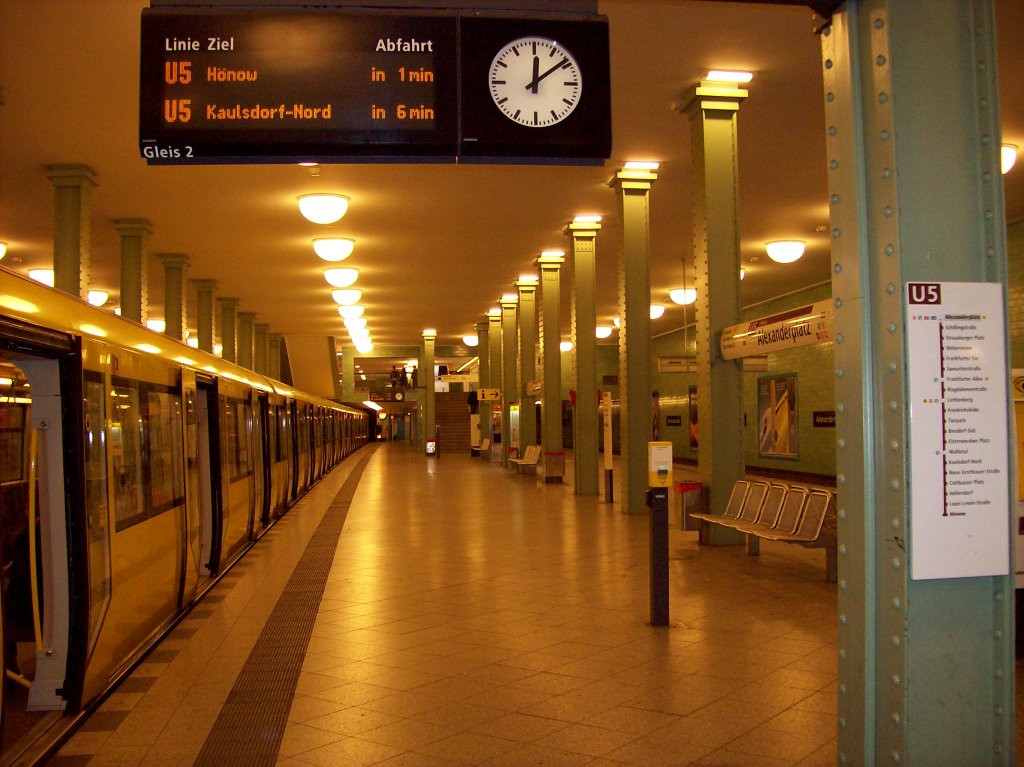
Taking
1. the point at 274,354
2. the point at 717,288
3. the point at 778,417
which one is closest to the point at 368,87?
the point at 717,288

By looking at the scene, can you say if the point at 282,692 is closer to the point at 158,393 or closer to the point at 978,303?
the point at 158,393

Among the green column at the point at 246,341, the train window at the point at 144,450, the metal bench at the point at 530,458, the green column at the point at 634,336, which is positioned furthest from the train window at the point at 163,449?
the green column at the point at 246,341

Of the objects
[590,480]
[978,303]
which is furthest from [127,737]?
[590,480]

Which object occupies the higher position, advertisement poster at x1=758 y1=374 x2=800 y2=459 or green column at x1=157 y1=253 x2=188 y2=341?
green column at x1=157 y1=253 x2=188 y2=341

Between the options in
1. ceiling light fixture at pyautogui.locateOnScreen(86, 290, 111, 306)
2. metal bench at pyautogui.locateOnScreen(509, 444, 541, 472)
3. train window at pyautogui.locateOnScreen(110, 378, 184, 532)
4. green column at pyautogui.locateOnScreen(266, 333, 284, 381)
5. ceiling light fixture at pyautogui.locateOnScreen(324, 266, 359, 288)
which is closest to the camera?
train window at pyautogui.locateOnScreen(110, 378, 184, 532)

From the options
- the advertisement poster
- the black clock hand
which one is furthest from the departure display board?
the advertisement poster

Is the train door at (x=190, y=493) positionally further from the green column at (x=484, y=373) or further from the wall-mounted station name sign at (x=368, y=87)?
the green column at (x=484, y=373)

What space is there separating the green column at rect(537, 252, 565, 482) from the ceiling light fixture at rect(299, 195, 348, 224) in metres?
8.20

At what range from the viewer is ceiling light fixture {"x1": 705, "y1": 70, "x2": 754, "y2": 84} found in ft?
34.0

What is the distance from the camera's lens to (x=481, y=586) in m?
8.85

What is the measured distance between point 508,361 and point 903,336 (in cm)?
2664

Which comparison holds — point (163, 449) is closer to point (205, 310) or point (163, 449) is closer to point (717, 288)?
point (717, 288)

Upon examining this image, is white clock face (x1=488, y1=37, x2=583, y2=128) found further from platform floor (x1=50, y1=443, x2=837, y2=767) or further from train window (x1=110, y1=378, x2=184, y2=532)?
platform floor (x1=50, y1=443, x2=837, y2=767)

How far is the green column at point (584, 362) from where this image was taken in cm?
1791
